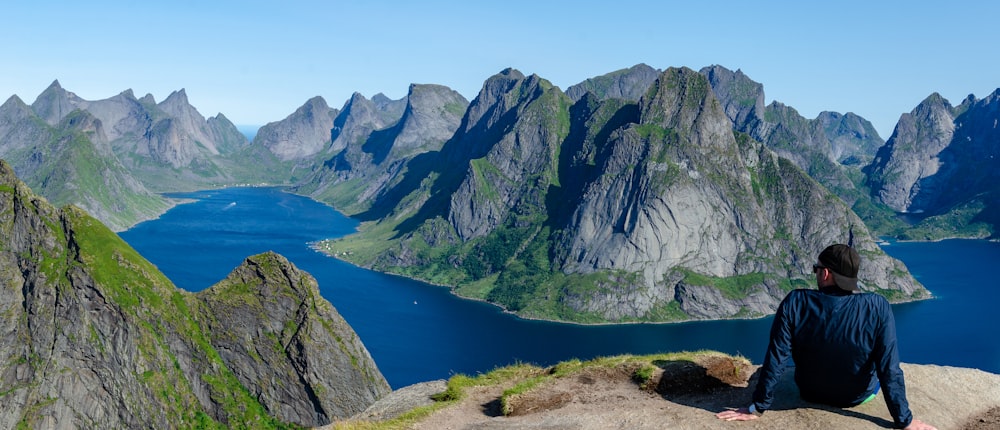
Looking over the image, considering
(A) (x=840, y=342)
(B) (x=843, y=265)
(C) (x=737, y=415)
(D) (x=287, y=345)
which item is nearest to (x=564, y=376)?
(C) (x=737, y=415)

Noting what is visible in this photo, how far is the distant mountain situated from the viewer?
343 ft

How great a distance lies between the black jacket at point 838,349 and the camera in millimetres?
15938

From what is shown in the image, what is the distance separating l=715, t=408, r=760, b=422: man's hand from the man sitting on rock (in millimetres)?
560

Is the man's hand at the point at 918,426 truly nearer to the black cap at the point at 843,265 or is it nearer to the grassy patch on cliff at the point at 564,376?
the black cap at the point at 843,265

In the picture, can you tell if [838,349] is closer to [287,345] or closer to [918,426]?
[918,426]

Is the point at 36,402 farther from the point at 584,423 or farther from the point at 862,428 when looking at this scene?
the point at 862,428

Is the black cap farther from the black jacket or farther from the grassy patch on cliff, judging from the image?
the grassy patch on cliff

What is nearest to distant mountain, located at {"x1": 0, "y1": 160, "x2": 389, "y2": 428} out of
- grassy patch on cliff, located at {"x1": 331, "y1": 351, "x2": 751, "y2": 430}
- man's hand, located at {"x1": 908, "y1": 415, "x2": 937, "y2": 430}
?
grassy patch on cliff, located at {"x1": 331, "y1": 351, "x2": 751, "y2": 430}

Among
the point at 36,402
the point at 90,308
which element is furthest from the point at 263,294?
the point at 36,402

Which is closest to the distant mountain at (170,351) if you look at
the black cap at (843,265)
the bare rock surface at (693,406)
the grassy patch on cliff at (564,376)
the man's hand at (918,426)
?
the grassy patch on cliff at (564,376)

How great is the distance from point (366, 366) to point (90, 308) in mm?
46245

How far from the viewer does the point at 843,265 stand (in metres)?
16.1

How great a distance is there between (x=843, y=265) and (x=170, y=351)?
365 ft

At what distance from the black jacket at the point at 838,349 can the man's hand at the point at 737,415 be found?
0.52 metres
